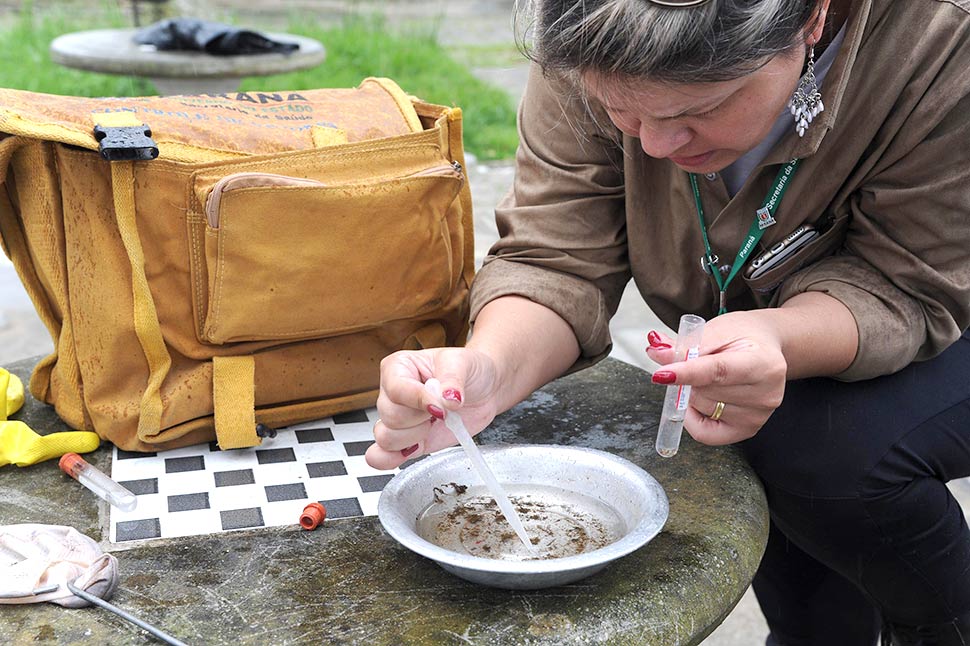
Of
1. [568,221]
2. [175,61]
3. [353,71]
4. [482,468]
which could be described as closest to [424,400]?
[482,468]

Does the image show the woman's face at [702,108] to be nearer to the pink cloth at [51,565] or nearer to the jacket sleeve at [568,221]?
the jacket sleeve at [568,221]

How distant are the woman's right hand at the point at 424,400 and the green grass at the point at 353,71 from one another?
365cm

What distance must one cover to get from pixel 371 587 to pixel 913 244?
720mm

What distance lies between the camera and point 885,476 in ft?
4.02

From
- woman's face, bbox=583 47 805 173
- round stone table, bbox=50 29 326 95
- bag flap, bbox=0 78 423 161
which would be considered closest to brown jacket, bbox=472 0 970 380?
woman's face, bbox=583 47 805 173

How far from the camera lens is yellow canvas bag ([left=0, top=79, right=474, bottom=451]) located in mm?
1267

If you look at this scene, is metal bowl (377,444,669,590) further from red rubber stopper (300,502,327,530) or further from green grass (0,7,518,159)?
green grass (0,7,518,159)

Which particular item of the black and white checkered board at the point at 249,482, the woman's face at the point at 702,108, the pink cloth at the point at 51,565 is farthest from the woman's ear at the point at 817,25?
the pink cloth at the point at 51,565

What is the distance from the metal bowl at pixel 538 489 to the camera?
0.99m

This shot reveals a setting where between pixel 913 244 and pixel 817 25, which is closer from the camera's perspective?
pixel 817 25

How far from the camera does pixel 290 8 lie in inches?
298

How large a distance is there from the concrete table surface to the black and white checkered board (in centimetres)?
3

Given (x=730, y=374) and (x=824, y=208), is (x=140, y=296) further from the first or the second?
(x=824, y=208)

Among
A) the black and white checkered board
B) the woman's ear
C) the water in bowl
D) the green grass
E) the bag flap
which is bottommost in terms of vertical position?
the green grass
